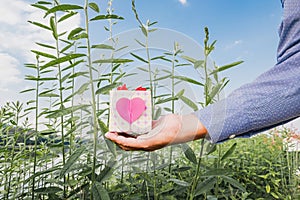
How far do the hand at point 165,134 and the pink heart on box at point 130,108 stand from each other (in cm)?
5

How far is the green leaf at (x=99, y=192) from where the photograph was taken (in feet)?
3.23

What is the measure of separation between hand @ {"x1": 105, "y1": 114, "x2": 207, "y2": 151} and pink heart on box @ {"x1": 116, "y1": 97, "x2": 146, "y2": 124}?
55mm

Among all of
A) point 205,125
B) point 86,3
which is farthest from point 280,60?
point 86,3

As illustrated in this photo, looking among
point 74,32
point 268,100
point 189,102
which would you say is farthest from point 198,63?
point 74,32

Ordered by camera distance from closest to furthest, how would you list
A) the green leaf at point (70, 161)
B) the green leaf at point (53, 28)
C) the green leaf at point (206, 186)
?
the green leaf at point (70, 161) < the green leaf at point (53, 28) < the green leaf at point (206, 186)

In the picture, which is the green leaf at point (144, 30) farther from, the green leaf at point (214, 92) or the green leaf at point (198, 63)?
the green leaf at point (214, 92)

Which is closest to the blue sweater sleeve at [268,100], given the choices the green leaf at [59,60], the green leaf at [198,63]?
the green leaf at [198,63]

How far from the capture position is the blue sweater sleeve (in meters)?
0.89

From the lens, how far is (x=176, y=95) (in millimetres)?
1107

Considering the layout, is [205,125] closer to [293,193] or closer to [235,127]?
[235,127]

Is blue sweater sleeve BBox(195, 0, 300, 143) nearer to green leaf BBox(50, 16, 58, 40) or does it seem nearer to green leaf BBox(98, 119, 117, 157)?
green leaf BBox(98, 119, 117, 157)

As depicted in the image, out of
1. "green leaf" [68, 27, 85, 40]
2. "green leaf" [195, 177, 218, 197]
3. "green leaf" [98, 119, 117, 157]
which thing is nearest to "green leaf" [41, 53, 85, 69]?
"green leaf" [68, 27, 85, 40]

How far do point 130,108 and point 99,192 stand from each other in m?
0.26

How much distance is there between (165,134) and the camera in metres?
0.95
